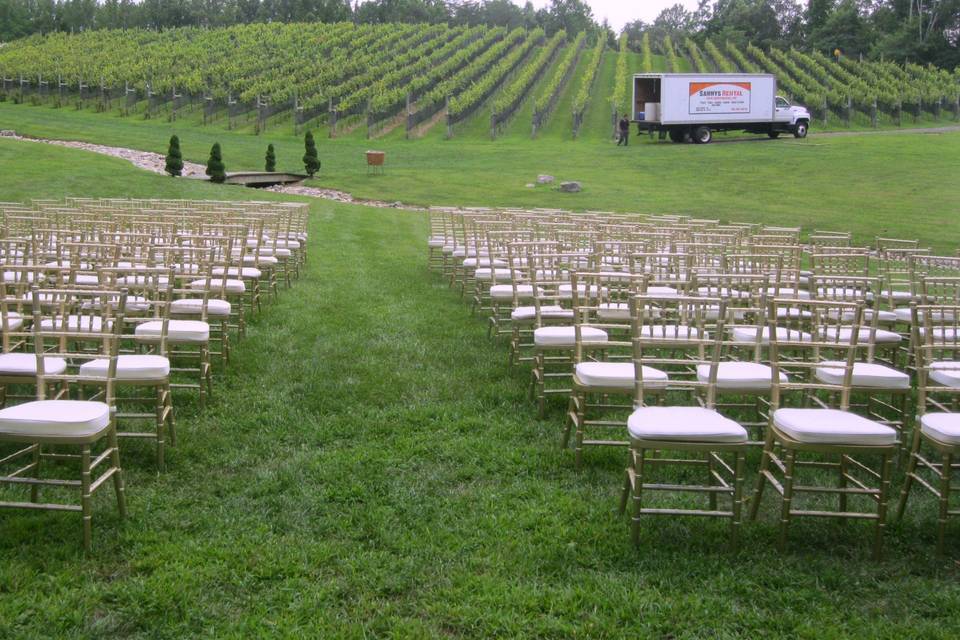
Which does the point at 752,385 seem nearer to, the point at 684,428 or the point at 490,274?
the point at 684,428

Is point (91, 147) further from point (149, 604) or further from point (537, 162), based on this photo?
point (149, 604)

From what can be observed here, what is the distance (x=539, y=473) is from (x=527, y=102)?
5780 cm

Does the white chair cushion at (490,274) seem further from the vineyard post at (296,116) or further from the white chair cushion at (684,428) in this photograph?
the vineyard post at (296,116)

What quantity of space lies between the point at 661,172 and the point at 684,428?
30.4 metres

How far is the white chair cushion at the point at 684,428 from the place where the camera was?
4.29m

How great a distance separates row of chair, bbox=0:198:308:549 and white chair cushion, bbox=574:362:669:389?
2434mm

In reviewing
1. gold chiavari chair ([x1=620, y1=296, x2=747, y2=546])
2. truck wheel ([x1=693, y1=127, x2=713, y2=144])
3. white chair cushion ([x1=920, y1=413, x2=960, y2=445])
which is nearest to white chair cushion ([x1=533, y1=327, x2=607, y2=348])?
gold chiavari chair ([x1=620, y1=296, x2=747, y2=546])

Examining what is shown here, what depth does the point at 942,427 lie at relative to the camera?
4.40 m

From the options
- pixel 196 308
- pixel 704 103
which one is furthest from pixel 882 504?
pixel 704 103

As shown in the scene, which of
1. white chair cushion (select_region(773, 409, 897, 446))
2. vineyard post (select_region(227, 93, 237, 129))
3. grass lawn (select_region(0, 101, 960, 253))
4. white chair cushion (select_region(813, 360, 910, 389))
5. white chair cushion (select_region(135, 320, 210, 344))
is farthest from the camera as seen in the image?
vineyard post (select_region(227, 93, 237, 129))

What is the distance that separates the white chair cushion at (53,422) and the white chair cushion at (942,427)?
4.00 m

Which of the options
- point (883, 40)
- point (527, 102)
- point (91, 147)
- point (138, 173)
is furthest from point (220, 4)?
point (138, 173)

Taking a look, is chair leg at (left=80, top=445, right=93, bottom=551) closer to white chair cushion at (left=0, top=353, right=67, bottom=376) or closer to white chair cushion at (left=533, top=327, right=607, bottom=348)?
white chair cushion at (left=0, top=353, right=67, bottom=376)

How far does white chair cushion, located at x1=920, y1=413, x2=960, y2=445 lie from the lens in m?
4.32
